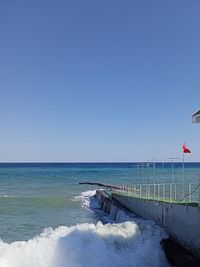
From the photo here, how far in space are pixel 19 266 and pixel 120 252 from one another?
3980 mm

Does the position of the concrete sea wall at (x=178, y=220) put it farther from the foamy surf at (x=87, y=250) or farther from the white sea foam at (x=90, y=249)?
the foamy surf at (x=87, y=250)

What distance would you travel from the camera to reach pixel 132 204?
26.4 meters

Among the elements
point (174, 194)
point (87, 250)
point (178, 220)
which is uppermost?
point (174, 194)

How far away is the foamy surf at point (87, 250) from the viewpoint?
16.1 meters

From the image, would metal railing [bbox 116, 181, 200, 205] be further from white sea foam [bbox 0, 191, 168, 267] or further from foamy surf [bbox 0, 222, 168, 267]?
foamy surf [bbox 0, 222, 168, 267]

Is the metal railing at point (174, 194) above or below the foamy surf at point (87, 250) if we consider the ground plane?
above

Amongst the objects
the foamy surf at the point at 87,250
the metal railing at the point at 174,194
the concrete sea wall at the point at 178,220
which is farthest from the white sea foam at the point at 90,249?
the metal railing at the point at 174,194

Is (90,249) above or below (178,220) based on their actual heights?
below

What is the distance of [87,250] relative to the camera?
16.8 m

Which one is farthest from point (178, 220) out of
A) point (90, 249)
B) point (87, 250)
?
point (87, 250)

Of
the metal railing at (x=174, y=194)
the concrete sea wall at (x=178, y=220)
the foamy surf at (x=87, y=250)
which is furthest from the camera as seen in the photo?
the metal railing at (x=174, y=194)

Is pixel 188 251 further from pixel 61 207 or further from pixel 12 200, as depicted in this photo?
pixel 12 200

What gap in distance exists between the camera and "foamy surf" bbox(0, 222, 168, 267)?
16.1 metres

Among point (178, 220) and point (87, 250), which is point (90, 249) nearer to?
point (87, 250)
